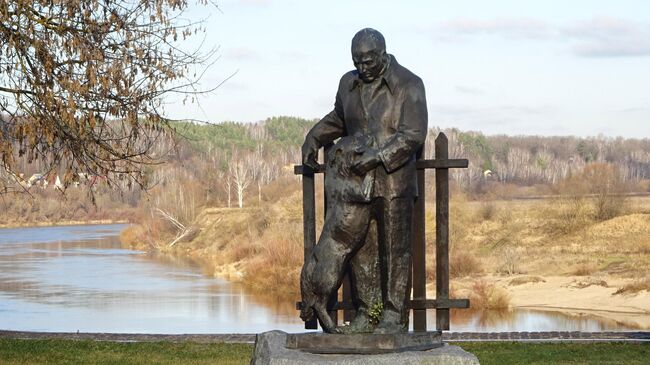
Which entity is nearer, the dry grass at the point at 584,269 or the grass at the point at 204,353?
the grass at the point at 204,353

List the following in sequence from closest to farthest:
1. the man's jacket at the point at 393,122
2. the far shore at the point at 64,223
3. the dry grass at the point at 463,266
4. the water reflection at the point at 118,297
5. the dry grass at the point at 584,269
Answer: the man's jacket at the point at 393,122 < the water reflection at the point at 118,297 < the dry grass at the point at 584,269 < the dry grass at the point at 463,266 < the far shore at the point at 64,223

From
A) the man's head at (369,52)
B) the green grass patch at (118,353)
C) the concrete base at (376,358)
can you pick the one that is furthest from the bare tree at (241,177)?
the concrete base at (376,358)

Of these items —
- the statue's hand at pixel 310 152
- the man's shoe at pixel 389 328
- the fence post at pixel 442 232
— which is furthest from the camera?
the fence post at pixel 442 232

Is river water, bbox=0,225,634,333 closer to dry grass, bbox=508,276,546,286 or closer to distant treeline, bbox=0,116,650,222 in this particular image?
dry grass, bbox=508,276,546,286

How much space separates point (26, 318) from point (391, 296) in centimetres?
2125

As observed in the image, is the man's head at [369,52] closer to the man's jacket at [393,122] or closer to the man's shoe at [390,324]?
the man's jacket at [393,122]

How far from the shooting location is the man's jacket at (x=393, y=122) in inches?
305

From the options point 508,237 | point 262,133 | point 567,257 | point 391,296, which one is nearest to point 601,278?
point 567,257

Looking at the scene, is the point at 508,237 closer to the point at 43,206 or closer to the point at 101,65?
the point at 101,65

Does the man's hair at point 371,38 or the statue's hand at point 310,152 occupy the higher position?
the man's hair at point 371,38

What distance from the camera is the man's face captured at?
25.6ft

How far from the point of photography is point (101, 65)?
1334 centimetres

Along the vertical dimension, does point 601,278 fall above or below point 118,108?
below

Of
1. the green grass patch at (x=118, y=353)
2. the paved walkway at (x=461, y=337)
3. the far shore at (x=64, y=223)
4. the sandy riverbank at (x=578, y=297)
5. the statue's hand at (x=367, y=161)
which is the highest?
the statue's hand at (x=367, y=161)
